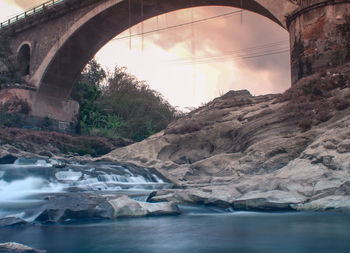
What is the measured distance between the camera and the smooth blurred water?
357cm

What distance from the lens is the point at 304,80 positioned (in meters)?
11.3

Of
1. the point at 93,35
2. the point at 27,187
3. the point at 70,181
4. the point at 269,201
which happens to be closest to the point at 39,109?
the point at 93,35

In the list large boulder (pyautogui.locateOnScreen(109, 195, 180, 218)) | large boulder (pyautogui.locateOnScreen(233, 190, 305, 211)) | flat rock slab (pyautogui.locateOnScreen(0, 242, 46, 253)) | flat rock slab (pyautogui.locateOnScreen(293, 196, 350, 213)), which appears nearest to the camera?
flat rock slab (pyautogui.locateOnScreen(0, 242, 46, 253))

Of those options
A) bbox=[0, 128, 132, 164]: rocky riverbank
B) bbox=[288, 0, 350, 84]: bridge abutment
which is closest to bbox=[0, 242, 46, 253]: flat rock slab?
bbox=[288, 0, 350, 84]: bridge abutment

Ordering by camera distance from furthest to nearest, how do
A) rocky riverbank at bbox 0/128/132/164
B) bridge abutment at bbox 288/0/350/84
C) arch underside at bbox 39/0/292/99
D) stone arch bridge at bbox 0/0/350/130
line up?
1. arch underside at bbox 39/0/292/99
2. rocky riverbank at bbox 0/128/132/164
3. stone arch bridge at bbox 0/0/350/130
4. bridge abutment at bbox 288/0/350/84

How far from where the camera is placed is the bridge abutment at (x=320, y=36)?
11.8 m

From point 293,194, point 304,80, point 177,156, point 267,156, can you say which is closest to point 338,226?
point 293,194

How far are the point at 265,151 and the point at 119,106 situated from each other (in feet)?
62.0

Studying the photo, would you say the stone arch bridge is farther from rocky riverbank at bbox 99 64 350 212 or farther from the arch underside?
rocky riverbank at bbox 99 64 350 212

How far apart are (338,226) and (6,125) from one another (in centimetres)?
1731

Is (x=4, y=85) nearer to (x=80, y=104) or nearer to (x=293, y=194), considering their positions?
Result: (x=80, y=104)

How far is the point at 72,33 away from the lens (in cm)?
1953

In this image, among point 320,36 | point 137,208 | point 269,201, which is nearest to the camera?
point 137,208

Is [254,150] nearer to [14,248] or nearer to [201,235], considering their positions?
[201,235]
